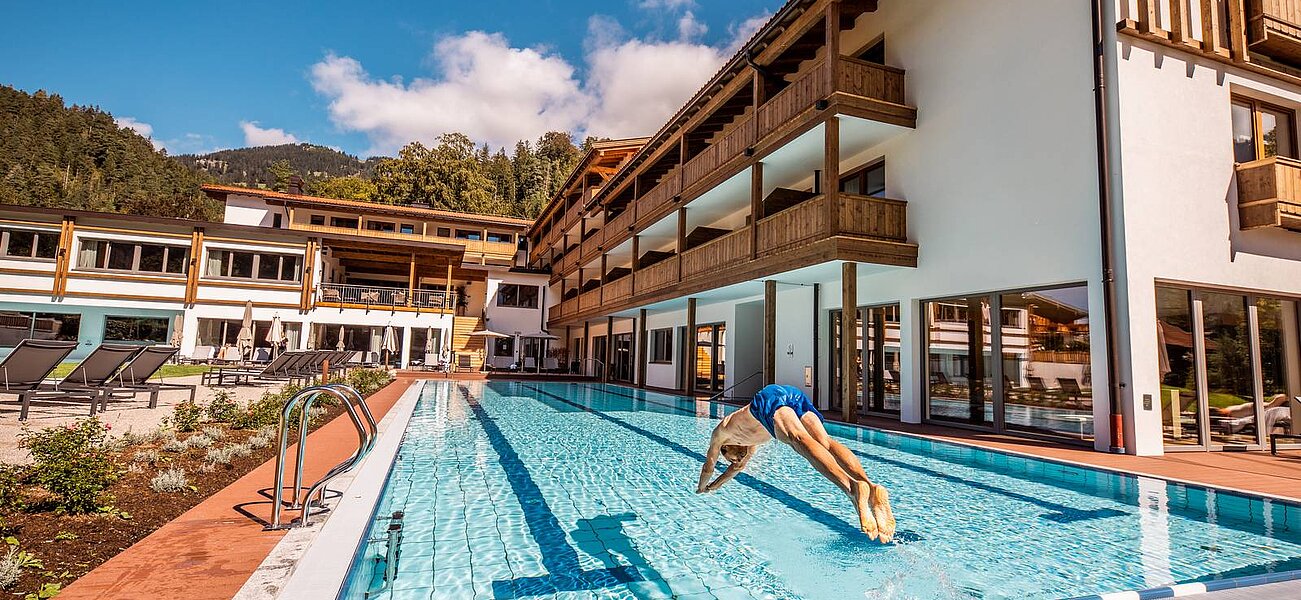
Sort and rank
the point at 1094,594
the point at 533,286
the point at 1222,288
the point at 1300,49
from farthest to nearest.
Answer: the point at 533,286, the point at 1300,49, the point at 1222,288, the point at 1094,594

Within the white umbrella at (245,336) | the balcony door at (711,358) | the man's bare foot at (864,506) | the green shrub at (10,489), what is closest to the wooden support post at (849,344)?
the balcony door at (711,358)

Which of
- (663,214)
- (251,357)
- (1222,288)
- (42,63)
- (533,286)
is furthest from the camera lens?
(42,63)

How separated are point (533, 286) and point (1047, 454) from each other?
29135 mm

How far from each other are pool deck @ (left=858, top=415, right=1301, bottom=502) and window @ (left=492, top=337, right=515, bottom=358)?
84.8 ft

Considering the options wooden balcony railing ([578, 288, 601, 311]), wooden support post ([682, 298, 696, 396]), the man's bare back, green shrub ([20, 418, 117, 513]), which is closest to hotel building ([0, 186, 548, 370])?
wooden balcony railing ([578, 288, 601, 311])

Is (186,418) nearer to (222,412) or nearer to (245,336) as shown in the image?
(222,412)

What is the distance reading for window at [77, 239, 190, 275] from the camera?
86.1ft

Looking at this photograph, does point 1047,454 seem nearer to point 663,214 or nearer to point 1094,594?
point 1094,594

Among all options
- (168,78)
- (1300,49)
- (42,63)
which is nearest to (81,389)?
(1300,49)

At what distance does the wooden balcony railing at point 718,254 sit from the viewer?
45.6 feet

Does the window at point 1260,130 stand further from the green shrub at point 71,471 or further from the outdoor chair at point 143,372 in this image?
the outdoor chair at point 143,372

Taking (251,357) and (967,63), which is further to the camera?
(251,357)

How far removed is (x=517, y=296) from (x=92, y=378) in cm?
2512

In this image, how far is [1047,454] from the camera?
7867 millimetres
